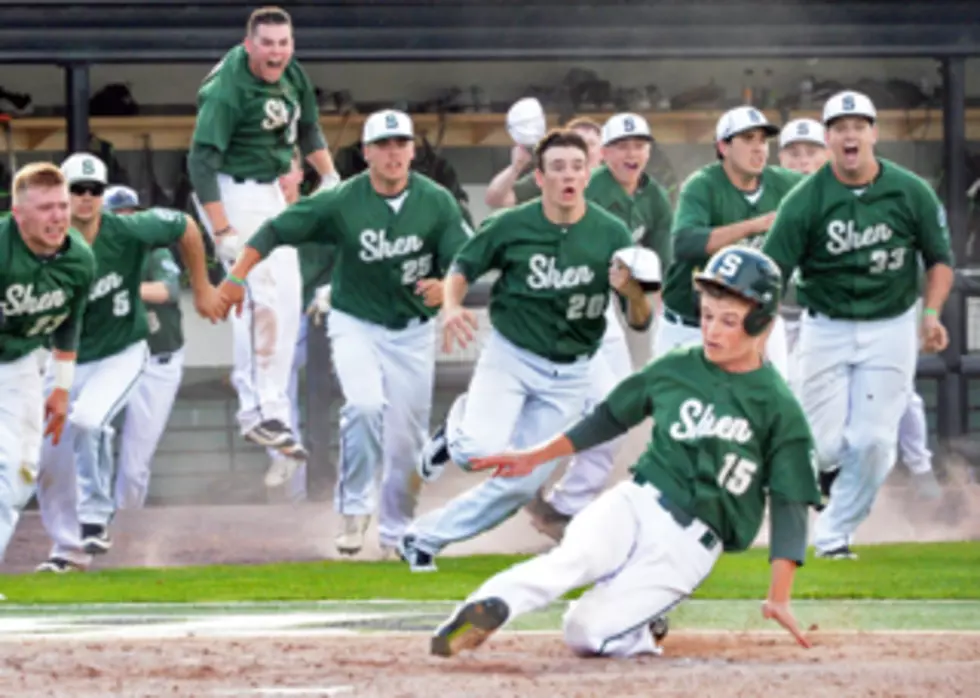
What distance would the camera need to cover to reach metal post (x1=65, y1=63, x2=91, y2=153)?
13.1 meters

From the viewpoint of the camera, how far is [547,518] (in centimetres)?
1120

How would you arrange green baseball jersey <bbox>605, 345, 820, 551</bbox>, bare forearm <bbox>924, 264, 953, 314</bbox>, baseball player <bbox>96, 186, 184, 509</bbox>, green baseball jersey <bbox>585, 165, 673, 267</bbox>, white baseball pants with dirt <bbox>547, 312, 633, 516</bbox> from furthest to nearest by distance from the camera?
1. baseball player <bbox>96, 186, 184, 509</bbox>
2. green baseball jersey <bbox>585, 165, 673, 267</bbox>
3. white baseball pants with dirt <bbox>547, 312, 633, 516</bbox>
4. bare forearm <bbox>924, 264, 953, 314</bbox>
5. green baseball jersey <bbox>605, 345, 820, 551</bbox>

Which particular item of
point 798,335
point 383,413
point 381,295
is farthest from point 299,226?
point 798,335

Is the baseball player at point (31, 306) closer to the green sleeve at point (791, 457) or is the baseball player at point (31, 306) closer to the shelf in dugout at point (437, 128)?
the green sleeve at point (791, 457)

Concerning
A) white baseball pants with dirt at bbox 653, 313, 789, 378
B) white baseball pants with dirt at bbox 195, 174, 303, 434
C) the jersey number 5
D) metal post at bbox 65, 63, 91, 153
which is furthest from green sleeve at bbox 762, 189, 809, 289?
metal post at bbox 65, 63, 91, 153

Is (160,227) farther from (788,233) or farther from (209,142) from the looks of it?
(788,233)

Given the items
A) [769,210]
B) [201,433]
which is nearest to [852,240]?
[769,210]

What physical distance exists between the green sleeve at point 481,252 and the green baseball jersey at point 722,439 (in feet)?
8.87

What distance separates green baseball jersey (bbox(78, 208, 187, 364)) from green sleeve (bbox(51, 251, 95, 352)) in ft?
2.43

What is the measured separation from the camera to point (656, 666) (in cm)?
673

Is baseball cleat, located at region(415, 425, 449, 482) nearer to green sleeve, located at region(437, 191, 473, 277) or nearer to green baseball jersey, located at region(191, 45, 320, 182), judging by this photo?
green sleeve, located at region(437, 191, 473, 277)

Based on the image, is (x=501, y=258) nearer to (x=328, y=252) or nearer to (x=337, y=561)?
(x=337, y=561)

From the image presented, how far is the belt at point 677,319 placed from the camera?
1066 centimetres

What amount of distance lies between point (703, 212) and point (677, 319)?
56 cm
